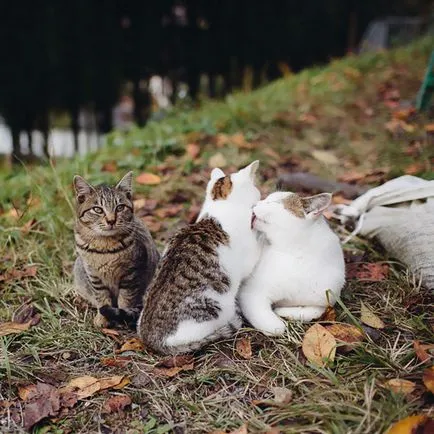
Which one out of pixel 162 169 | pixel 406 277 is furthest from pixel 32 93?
pixel 406 277

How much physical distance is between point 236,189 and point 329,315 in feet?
2.23

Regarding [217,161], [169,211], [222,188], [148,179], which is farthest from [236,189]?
[217,161]

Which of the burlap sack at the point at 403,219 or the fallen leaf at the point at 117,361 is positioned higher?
the burlap sack at the point at 403,219

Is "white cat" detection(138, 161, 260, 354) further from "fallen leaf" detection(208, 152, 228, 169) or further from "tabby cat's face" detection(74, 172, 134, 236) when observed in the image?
"fallen leaf" detection(208, 152, 228, 169)

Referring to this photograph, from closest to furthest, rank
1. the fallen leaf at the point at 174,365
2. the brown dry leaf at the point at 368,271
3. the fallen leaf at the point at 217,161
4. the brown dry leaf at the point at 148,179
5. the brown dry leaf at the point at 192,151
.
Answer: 1. the fallen leaf at the point at 174,365
2. the brown dry leaf at the point at 368,271
3. the brown dry leaf at the point at 148,179
4. the fallen leaf at the point at 217,161
5. the brown dry leaf at the point at 192,151

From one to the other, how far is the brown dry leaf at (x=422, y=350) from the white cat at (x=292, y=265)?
384mm

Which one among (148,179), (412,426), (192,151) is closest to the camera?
(412,426)

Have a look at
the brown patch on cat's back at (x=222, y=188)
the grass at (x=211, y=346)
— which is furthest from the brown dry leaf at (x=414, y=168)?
the brown patch on cat's back at (x=222, y=188)

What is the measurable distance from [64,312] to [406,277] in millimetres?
1686

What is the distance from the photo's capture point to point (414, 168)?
11.9 ft

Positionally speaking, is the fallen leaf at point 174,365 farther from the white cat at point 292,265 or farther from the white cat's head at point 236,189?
the white cat's head at point 236,189

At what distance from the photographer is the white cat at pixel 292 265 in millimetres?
2166

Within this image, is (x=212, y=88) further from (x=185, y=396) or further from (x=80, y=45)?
(x=185, y=396)

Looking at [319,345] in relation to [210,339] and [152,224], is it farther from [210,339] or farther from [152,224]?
[152,224]
